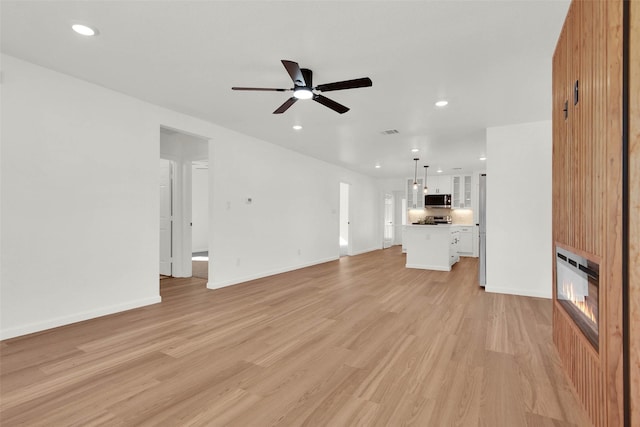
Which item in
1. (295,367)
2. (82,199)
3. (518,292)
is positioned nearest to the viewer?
(295,367)

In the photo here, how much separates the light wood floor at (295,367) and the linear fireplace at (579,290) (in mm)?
518

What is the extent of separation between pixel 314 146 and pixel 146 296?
4.09 m

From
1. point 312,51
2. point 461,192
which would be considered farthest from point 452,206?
point 312,51

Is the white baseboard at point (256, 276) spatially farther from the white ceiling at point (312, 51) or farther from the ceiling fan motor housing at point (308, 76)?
the ceiling fan motor housing at point (308, 76)

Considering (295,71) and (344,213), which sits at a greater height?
(295,71)

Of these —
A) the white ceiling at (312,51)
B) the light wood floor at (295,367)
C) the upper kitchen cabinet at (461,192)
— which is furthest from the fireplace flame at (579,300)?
the upper kitchen cabinet at (461,192)

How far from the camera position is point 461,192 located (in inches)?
392

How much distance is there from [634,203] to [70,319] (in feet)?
15.2

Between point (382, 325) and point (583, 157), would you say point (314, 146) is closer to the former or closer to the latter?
point (382, 325)

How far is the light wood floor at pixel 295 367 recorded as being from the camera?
1868 mm

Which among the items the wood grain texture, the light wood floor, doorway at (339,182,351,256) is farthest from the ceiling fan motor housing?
doorway at (339,182,351,256)

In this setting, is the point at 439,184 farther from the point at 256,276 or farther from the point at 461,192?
the point at 256,276

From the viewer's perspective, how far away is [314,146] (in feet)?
21.5

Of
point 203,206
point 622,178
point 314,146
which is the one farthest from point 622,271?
point 203,206
